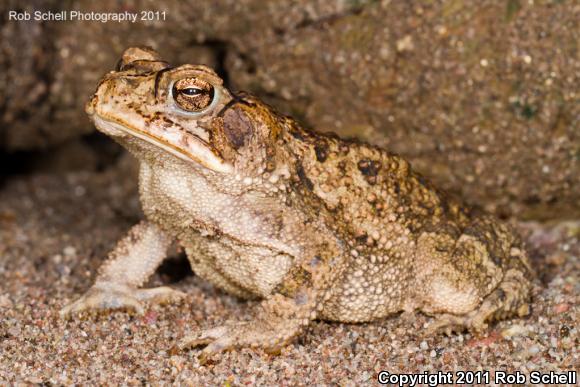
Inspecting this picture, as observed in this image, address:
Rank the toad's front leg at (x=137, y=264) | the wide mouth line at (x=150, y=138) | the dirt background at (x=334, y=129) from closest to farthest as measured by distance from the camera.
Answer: the wide mouth line at (x=150, y=138)
the dirt background at (x=334, y=129)
the toad's front leg at (x=137, y=264)

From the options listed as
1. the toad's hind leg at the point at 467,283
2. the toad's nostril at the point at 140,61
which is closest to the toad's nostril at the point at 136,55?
the toad's nostril at the point at 140,61

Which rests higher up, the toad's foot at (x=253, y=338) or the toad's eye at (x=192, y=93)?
the toad's eye at (x=192, y=93)

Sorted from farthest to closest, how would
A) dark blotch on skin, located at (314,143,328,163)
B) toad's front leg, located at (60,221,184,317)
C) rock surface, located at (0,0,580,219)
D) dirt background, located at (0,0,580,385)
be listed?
rock surface, located at (0,0,580,219) → toad's front leg, located at (60,221,184,317) → dark blotch on skin, located at (314,143,328,163) → dirt background, located at (0,0,580,385)

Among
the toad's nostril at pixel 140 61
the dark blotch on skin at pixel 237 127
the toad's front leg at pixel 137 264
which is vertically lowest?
the toad's front leg at pixel 137 264

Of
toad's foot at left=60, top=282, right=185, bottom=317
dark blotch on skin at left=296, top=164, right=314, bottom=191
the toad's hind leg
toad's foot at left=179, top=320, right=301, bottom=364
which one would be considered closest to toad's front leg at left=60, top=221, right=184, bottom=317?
toad's foot at left=60, top=282, right=185, bottom=317

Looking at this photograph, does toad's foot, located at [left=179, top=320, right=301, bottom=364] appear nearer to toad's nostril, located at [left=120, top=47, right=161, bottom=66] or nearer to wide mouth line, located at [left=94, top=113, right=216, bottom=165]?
wide mouth line, located at [left=94, top=113, right=216, bottom=165]

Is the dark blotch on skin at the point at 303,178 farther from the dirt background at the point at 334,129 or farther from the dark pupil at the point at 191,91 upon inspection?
the dirt background at the point at 334,129

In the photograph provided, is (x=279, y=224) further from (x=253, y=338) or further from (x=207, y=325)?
(x=207, y=325)
